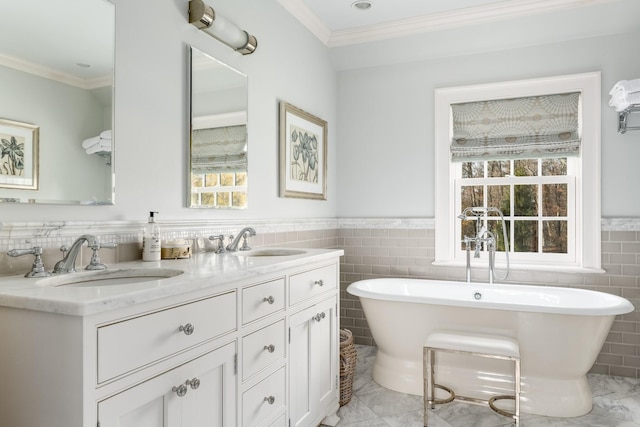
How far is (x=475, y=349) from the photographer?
8.26 ft

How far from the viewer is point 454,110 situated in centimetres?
386

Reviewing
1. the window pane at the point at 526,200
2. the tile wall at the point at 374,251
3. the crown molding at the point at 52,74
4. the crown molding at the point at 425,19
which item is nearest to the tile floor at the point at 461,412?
the tile wall at the point at 374,251

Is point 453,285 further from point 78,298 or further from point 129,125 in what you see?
point 78,298

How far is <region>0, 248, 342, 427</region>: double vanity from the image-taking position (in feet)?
3.67

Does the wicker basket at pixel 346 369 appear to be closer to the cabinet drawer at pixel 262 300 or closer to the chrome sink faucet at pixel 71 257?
the cabinet drawer at pixel 262 300

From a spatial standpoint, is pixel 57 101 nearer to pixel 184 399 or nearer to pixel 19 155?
pixel 19 155

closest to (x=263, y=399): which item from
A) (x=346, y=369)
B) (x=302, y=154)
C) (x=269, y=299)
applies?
(x=269, y=299)

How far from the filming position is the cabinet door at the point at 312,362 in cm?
216

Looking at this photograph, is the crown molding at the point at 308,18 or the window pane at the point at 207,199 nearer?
the window pane at the point at 207,199

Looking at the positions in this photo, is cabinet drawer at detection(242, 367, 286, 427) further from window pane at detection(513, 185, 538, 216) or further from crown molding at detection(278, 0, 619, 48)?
window pane at detection(513, 185, 538, 216)

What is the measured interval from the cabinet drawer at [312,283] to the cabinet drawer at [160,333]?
0.52 m

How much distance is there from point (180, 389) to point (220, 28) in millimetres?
1852

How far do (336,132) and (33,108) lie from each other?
2.94 meters

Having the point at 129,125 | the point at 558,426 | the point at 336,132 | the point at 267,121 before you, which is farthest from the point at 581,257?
the point at 129,125
